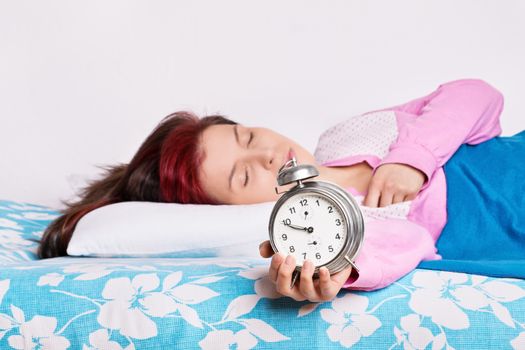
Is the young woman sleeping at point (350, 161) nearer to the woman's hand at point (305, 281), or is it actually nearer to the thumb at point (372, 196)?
the thumb at point (372, 196)

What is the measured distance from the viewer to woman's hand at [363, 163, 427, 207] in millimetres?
2268

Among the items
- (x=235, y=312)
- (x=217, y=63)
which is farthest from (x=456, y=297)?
(x=217, y=63)

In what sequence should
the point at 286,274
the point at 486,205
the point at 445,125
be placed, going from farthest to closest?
1. the point at 445,125
2. the point at 486,205
3. the point at 286,274

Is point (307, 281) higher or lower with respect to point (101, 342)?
higher

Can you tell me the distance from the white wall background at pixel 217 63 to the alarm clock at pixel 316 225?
1.99 m

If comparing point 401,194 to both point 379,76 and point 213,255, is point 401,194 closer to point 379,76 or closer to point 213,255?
point 213,255

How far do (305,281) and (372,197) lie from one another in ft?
2.24

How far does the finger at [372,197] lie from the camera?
7.41 feet

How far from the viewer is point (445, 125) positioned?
2.49 metres

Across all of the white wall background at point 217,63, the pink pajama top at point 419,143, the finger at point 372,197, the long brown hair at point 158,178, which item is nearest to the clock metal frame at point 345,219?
→ the pink pajama top at point 419,143

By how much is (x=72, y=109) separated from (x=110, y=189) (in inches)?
42.4

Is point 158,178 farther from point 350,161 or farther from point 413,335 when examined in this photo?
point 413,335

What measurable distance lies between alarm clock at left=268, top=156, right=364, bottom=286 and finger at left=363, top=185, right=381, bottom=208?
612 mm

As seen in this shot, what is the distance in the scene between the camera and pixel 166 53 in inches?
146
